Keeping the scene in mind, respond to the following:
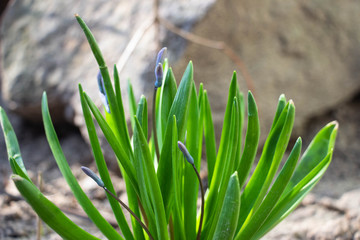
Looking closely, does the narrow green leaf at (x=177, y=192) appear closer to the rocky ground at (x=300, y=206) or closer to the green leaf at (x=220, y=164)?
the green leaf at (x=220, y=164)

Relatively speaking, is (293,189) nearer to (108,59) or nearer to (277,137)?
(277,137)

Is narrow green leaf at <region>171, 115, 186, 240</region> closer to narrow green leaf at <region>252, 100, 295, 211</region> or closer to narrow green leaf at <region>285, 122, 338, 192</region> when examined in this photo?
narrow green leaf at <region>252, 100, 295, 211</region>

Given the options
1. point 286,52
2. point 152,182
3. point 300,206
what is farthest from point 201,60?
point 152,182

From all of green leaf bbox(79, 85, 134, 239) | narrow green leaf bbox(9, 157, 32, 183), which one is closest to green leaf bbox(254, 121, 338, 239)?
green leaf bbox(79, 85, 134, 239)

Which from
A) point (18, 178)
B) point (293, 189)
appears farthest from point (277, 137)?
point (18, 178)

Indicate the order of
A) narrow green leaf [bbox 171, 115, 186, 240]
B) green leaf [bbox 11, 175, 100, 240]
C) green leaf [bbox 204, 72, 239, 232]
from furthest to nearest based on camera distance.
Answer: green leaf [bbox 204, 72, 239, 232], narrow green leaf [bbox 171, 115, 186, 240], green leaf [bbox 11, 175, 100, 240]
